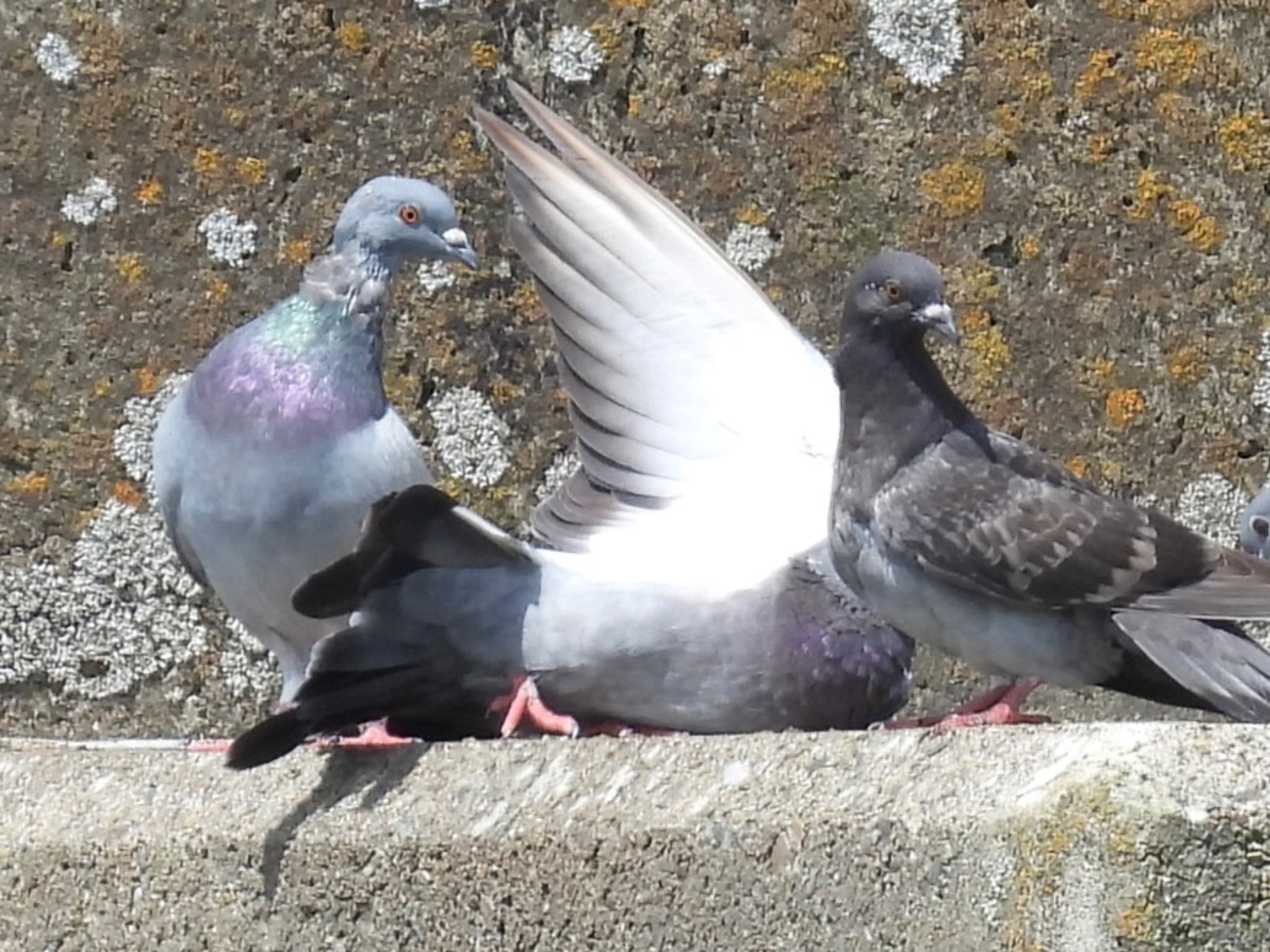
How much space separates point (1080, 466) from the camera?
4.09m

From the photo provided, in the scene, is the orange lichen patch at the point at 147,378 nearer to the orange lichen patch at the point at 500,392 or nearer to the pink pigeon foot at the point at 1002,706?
the orange lichen patch at the point at 500,392

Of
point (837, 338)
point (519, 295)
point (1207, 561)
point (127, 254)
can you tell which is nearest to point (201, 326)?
point (127, 254)

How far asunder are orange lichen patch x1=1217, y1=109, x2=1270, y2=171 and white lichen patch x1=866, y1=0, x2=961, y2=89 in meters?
0.49

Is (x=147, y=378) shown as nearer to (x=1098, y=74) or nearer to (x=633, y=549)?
(x=633, y=549)

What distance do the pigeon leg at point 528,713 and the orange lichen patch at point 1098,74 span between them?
4.97 feet

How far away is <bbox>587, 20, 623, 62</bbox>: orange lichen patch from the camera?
4.15 m

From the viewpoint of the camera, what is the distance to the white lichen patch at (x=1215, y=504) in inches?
161

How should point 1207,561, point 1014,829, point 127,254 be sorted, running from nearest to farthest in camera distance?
point 1014,829, point 1207,561, point 127,254

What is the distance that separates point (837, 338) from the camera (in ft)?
13.8

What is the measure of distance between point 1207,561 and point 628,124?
139cm

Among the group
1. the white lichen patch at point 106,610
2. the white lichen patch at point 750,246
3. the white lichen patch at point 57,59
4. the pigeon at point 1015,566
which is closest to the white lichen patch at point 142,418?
the white lichen patch at point 106,610

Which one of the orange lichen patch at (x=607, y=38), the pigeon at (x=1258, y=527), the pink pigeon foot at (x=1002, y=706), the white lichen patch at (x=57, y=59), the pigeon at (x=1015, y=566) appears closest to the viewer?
the pigeon at (x=1015, y=566)

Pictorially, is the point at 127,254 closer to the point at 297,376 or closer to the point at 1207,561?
the point at 297,376

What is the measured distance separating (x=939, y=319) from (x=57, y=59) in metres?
1.62
